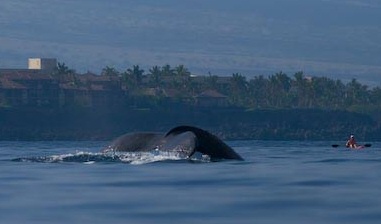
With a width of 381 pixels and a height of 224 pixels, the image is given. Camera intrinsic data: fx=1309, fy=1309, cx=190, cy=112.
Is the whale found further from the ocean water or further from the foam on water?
the ocean water

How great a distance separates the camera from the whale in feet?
80.4

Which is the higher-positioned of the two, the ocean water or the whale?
the whale

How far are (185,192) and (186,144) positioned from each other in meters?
7.39

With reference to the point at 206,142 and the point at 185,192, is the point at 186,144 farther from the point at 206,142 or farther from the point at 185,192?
the point at 185,192

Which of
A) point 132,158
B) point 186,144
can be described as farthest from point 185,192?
point 132,158

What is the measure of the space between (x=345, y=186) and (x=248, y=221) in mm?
4923

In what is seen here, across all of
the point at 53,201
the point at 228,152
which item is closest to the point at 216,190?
the point at 53,201

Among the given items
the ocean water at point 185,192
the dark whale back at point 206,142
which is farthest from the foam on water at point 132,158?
the dark whale back at point 206,142

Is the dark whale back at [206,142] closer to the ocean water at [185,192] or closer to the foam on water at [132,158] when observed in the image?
the foam on water at [132,158]

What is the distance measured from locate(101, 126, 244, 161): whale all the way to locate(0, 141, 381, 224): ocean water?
0.72 feet


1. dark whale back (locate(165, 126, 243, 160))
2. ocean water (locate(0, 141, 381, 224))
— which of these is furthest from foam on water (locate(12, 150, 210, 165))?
dark whale back (locate(165, 126, 243, 160))

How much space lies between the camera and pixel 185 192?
1725cm

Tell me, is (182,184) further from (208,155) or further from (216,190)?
(208,155)

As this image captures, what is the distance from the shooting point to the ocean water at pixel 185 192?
14.3m
